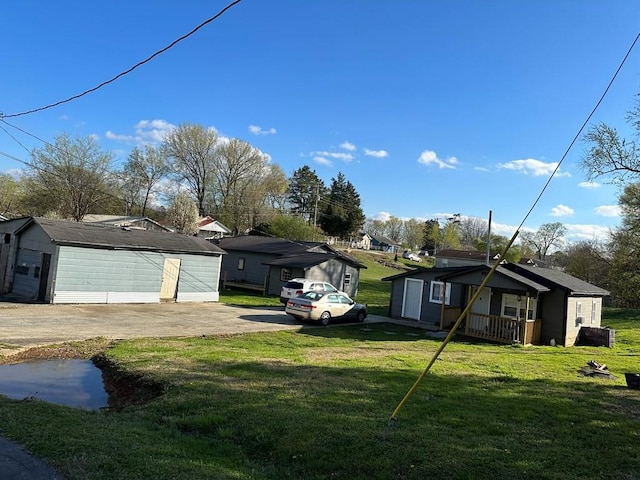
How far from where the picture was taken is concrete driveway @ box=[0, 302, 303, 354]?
507 inches

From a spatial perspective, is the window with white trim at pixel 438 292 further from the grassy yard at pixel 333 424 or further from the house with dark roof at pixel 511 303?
the grassy yard at pixel 333 424

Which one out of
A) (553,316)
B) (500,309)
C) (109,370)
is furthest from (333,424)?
(500,309)

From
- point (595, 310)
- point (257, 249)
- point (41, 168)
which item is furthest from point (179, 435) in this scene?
point (41, 168)

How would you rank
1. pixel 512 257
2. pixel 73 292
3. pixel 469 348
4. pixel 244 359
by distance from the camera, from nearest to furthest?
1. pixel 244 359
2. pixel 469 348
3. pixel 73 292
4. pixel 512 257

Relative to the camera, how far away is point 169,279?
23.6m

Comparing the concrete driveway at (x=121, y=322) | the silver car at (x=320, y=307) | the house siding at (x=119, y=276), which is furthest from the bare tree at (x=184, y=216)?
the silver car at (x=320, y=307)

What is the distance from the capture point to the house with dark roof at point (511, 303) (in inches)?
770

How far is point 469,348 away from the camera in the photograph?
54.6ft

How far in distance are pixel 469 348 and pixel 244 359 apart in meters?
9.58

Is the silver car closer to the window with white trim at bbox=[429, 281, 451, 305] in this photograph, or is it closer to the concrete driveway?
the concrete driveway

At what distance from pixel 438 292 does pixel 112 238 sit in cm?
1670

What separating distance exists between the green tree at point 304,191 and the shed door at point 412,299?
52.6 meters

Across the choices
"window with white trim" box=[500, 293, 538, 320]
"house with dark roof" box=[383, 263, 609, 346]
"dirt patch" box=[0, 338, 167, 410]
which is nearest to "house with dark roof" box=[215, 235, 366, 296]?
"house with dark roof" box=[383, 263, 609, 346]

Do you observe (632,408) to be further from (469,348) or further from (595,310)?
(595,310)
